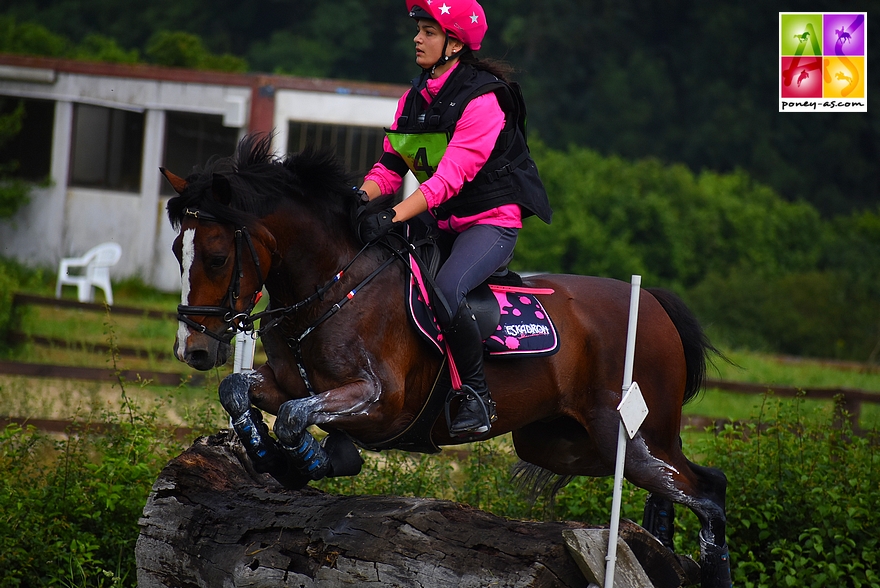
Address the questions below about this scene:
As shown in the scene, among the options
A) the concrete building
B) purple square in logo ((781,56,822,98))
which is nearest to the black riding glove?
purple square in logo ((781,56,822,98))

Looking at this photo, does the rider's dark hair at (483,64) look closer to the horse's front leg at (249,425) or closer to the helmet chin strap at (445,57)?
the helmet chin strap at (445,57)

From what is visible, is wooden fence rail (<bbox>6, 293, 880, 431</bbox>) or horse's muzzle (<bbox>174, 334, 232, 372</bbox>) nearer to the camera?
horse's muzzle (<bbox>174, 334, 232, 372</bbox>)

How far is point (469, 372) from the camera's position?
4.67 metres

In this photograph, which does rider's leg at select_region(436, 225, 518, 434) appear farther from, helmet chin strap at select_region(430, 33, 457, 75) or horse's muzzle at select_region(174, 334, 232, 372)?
horse's muzzle at select_region(174, 334, 232, 372)

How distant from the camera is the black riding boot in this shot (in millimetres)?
4602

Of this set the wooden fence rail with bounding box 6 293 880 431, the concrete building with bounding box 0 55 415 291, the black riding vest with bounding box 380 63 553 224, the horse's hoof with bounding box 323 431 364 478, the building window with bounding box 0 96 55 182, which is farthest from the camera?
the building window with bounding box 0 96 55 182

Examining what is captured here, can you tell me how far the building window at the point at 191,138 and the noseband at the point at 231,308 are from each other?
15.7m

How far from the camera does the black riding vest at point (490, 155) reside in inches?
185

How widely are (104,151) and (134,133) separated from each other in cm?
69

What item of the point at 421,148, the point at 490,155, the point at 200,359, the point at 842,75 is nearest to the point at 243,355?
the point at 200,359

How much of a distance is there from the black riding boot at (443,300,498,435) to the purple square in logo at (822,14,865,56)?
3.50 metres

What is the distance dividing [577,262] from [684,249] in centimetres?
403

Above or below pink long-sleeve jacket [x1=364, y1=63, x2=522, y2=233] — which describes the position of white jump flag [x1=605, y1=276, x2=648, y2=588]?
below

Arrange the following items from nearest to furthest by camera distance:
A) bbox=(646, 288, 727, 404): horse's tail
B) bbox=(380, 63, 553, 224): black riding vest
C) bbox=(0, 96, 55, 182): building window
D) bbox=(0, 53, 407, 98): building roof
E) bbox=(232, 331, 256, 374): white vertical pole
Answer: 1. bbox=(380, 63, 553, 224): black riding vest
2. bbox=(232, 331, 256, 374): white vertical pole
3. bbox=(646, 288, 727, 404): horse's tail
4. bbox=(0, 53, 407, 98): building roof
5. bbox=(0, 96, 55, 182): building window
